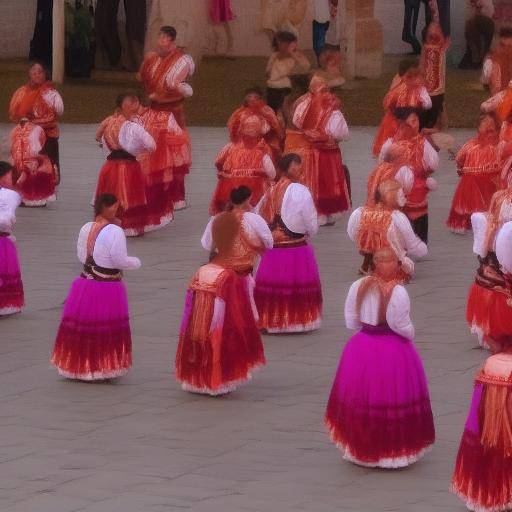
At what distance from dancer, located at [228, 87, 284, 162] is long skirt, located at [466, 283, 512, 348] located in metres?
3.56

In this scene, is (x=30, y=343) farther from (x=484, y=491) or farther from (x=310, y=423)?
(x=484, y=491)

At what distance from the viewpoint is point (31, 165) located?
17.8 meters

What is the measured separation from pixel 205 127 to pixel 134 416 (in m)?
12.4

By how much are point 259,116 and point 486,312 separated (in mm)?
4266

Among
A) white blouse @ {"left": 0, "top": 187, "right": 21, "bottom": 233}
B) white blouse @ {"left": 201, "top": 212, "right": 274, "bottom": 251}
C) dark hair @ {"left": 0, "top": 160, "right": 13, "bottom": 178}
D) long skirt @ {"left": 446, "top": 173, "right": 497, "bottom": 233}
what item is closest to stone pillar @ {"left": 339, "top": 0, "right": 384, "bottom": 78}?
long skirt @ {"left": 446, "top": 173, "right": 497, "bottom": 233}

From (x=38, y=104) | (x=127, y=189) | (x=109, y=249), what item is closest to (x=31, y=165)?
(x=38, y=104)

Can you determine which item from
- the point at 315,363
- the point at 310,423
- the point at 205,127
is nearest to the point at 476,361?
the point at 315,363

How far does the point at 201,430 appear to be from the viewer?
11.1m

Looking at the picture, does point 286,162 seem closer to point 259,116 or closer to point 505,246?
point 505,246

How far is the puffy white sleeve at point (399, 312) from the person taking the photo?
10.2m

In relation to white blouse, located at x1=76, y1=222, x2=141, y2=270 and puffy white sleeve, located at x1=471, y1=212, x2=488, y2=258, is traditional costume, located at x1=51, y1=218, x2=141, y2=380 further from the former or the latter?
puffy white sleeve, located at x1=471, y1=212, x2=488, y2=258

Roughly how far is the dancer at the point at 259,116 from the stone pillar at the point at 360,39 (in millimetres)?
9537

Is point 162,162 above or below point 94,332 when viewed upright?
above

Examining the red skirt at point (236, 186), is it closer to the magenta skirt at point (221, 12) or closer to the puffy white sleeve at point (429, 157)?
the puffy white sleeve at point (429, 157)
